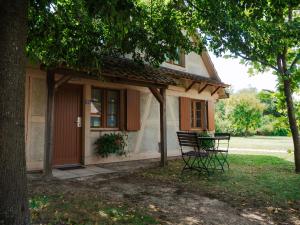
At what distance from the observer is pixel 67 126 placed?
25.1 feet

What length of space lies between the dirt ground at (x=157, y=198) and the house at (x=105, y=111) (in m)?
1.14

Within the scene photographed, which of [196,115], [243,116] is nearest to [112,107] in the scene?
[196,115]

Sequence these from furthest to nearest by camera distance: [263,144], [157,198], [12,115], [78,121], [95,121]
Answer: [263,144]
[95,121]
[78,121]
[157,198]
[12,115]

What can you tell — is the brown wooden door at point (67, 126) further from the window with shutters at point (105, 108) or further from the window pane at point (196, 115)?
the window pane at point (196, 115)

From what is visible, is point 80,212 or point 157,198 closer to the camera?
point 80,212

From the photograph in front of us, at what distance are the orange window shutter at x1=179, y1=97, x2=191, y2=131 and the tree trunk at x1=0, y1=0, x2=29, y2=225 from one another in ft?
28.5

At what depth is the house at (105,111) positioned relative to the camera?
6.90 metres

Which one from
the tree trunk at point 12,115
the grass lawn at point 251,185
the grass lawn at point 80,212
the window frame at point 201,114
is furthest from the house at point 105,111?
the tree trunk at point 12,115

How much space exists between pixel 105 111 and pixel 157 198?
4367mm

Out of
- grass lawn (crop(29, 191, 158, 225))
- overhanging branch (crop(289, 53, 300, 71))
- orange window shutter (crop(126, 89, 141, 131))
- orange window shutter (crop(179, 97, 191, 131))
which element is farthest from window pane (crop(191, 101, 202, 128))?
grass lawn (crop(29, 191, 158, 225))

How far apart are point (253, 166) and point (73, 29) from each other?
22.2 ft

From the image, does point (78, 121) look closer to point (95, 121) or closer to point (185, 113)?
point (95, 121)

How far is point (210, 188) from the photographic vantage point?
18.4ft

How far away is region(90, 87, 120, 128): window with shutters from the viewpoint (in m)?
8.34
